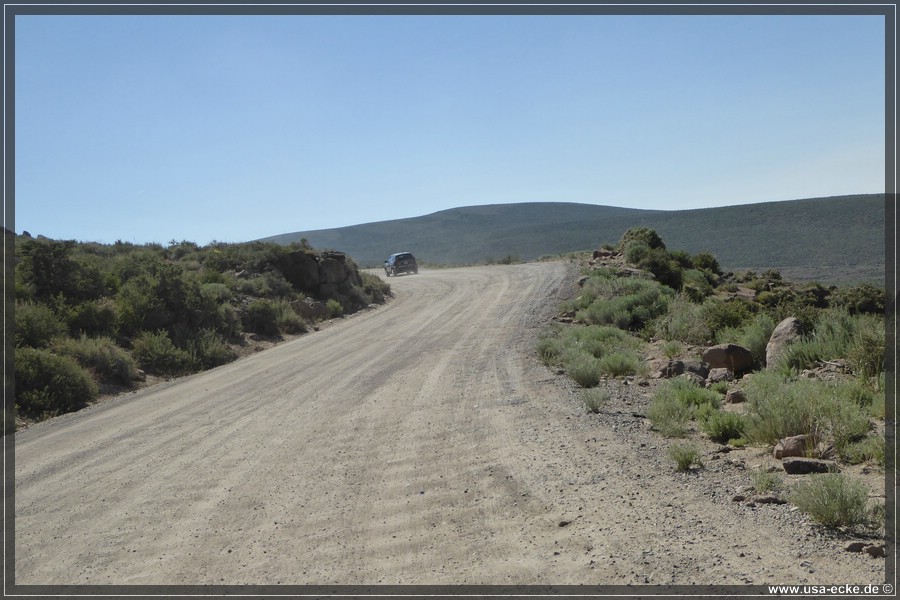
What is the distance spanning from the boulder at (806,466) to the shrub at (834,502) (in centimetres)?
123

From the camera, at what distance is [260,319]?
86.8 feet

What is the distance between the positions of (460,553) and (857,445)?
459 cm

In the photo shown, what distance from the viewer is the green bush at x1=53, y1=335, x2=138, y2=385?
18.0 metres

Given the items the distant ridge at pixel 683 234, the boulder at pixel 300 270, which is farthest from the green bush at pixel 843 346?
the distant ridge at pixel 683 234

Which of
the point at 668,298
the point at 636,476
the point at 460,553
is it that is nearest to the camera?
the point at 460,553

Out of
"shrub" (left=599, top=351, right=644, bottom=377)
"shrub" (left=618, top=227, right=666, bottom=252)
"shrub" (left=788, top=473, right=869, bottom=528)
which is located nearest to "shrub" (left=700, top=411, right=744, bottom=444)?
"shrub" (left=788, top=473, right=869, bottom=528)

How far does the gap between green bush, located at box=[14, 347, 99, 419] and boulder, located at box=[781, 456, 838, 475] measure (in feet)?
46.1

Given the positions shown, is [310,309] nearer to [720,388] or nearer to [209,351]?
[209,351]

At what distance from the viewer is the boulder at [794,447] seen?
26.0 feet

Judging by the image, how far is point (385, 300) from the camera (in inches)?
1468

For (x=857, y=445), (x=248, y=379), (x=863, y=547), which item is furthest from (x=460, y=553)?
(x=248, y=379)

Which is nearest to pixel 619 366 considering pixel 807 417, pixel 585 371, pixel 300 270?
pixel 585 371

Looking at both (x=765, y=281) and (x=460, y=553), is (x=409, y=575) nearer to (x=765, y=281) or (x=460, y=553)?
(x=460, y=553)

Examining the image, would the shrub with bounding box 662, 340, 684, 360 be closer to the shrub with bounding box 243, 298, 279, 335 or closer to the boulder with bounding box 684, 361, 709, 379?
the boulder with bounding box 684, 361, 709, 379
